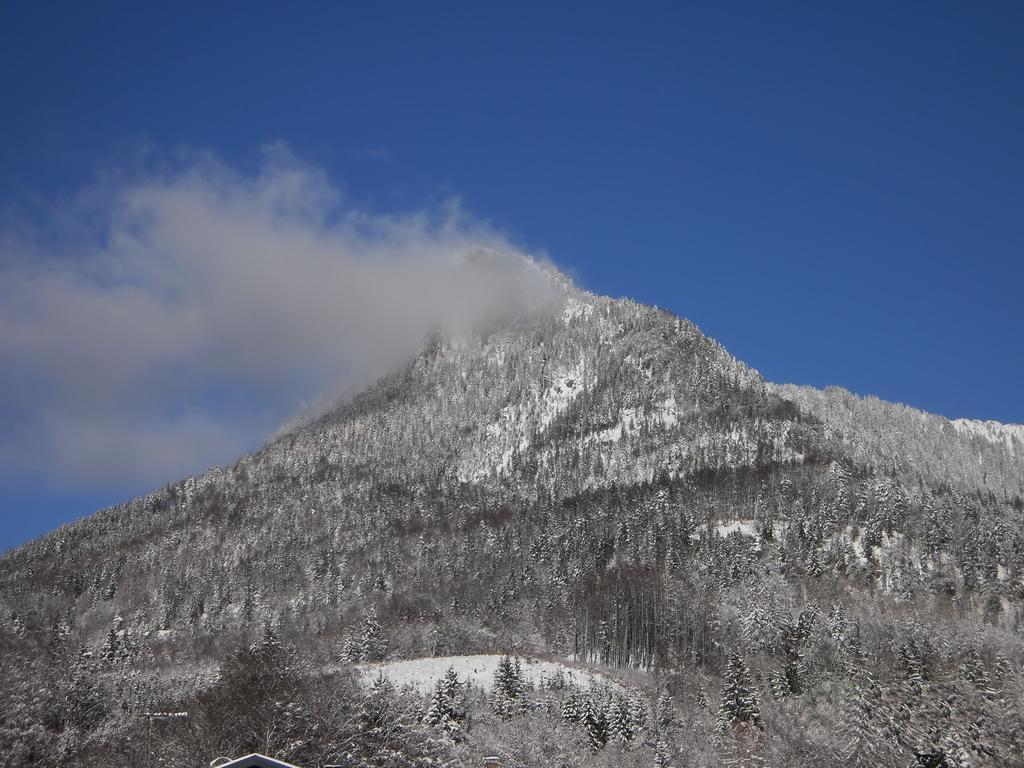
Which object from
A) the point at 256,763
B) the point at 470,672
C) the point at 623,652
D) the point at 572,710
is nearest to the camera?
the point at 256,763

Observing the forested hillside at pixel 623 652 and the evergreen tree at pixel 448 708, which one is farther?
the evergreen tree at pixel 448 708

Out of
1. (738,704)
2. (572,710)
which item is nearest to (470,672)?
(572,710)

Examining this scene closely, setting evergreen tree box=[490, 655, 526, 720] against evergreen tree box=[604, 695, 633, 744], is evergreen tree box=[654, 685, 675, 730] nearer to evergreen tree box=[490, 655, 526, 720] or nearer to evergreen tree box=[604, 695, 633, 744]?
evergreen tree box=[604, 695, 633, 744]

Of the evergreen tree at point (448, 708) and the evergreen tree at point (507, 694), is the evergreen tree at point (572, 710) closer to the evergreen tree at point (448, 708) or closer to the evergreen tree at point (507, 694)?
the evergreen tree at point (507, 694)

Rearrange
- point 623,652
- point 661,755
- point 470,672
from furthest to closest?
point 623,652
point 470,672
point 661,755

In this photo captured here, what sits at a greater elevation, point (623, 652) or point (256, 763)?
point (623, 652)

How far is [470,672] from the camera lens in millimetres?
123250

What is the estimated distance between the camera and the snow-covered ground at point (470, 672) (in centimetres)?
11493

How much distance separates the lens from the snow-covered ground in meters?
115

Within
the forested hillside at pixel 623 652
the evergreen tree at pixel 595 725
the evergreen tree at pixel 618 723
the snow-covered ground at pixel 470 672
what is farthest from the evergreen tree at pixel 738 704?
the snow-covered ground at pixel 470 672

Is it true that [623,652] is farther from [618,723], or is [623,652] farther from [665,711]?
[618,723]

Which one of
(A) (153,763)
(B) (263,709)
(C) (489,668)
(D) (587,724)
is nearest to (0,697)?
(A) (153,763)

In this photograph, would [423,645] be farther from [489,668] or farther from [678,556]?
[678,556]

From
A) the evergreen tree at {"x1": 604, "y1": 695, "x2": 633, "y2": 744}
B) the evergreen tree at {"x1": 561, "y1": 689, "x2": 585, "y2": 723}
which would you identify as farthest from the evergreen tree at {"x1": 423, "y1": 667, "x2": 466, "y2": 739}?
the evergreen tree at {"x1": 604, "y1": 695, "x2": 633, "y2": 744}
